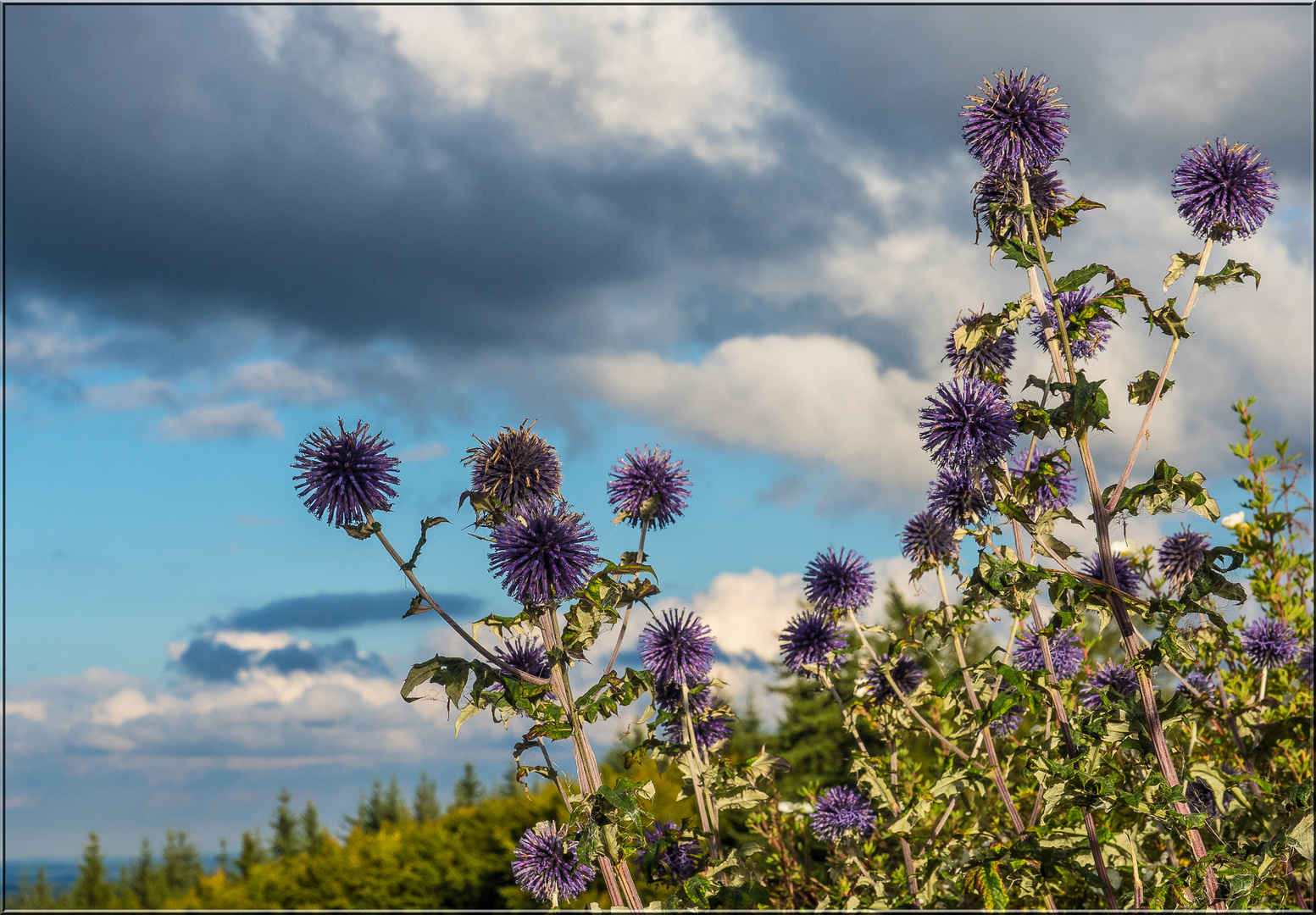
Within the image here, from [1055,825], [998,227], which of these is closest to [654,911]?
[1055,825]

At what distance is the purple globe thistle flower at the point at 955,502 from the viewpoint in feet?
14.8

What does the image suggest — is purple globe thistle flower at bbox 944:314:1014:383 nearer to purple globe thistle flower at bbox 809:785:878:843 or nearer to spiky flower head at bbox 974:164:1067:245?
spiky flower head at bbox 974:164:1067:245

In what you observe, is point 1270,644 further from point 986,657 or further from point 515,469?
point 515,469

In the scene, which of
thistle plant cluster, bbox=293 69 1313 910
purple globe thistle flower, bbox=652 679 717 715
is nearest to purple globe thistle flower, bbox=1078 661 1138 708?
thistle plant cluster, bbox=293 69 1313 910

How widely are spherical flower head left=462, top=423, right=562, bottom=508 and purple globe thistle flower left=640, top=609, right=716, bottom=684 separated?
131 cm

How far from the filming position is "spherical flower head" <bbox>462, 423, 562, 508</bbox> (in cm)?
358

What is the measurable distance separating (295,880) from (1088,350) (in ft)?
43.0

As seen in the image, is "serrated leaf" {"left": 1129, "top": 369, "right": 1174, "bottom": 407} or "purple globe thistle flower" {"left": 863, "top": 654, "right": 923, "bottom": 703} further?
"purple globe thistle flower" {"left": 863, "top": 654, "right": 923, "bottom": 703}

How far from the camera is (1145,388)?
3.66 metres

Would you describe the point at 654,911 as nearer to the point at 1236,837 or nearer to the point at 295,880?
the point at 1236,837

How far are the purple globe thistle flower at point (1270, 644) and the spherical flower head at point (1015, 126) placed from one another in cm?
379

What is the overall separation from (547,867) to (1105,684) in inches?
130

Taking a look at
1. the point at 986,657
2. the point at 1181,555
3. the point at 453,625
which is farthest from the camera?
the point at 1181,555

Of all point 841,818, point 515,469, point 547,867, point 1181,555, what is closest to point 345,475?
point 515,469
